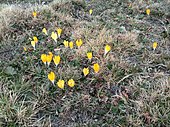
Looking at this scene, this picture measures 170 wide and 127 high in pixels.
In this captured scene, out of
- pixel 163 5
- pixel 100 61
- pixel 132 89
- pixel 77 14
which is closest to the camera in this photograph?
pixel 132 89

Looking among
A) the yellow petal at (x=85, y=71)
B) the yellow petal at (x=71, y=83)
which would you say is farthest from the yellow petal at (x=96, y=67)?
the yellow petal at (x=71, y=83)

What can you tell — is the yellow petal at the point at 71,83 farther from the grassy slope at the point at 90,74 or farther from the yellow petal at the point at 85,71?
the yellow petal at the point at 85,71

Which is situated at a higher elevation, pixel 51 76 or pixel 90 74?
pixel 51 76

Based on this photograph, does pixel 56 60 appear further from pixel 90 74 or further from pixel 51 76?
pixel 90 74

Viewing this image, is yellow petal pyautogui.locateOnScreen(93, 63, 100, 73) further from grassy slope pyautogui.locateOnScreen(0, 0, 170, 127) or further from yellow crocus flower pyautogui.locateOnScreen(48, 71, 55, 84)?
yellow crocus flower pyautogui.locateOnScreen(48, 71, 55, 84)

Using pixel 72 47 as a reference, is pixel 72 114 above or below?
below

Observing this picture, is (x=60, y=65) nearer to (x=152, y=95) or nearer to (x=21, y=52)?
(x=21, y=52)

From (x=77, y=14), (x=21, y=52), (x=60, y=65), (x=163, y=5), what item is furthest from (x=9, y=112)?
(x=163, y=5)

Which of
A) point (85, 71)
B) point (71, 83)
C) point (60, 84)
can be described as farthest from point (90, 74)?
point (60, 84)
